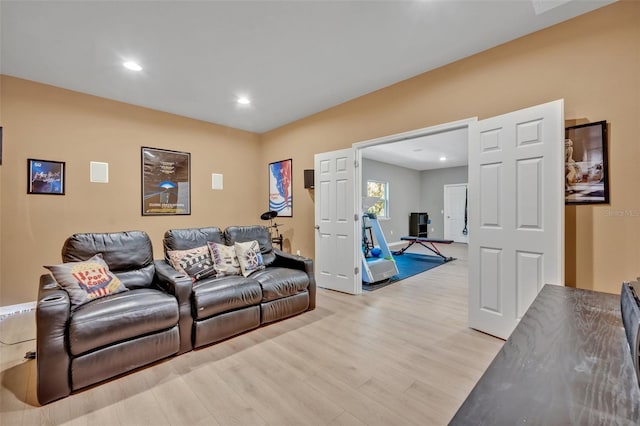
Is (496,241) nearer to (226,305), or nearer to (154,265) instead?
(226,305)

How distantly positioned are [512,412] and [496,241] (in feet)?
7.75

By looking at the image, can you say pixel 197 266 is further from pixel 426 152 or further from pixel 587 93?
pixel 426 152

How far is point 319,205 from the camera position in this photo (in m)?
4.32

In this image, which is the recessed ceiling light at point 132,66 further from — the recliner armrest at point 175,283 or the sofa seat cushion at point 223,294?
the sofa seat cushion at point 223,294

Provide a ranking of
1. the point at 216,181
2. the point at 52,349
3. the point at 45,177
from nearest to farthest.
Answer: the point at 52,349
the point at 45,177
the point at 216,181

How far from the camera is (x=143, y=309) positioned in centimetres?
210

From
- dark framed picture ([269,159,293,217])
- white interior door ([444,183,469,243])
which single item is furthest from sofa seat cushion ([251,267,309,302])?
white interior door ([444,183,469,243])

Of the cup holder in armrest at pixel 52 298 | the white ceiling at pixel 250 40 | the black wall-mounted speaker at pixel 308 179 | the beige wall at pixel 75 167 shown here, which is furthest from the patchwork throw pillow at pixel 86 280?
the black wall-mounted speaker at pixel 308 179

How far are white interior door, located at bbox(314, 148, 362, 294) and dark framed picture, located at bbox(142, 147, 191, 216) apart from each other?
225cm

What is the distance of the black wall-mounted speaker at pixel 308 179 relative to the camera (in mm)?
4523

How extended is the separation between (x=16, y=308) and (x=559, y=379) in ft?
16.3

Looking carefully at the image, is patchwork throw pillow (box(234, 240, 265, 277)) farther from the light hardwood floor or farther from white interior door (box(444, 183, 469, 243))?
white interior door (box(444, 183, 469, 243))

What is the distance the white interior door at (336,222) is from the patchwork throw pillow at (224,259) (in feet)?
5.01

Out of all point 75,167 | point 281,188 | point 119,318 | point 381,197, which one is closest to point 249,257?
point 119,318
